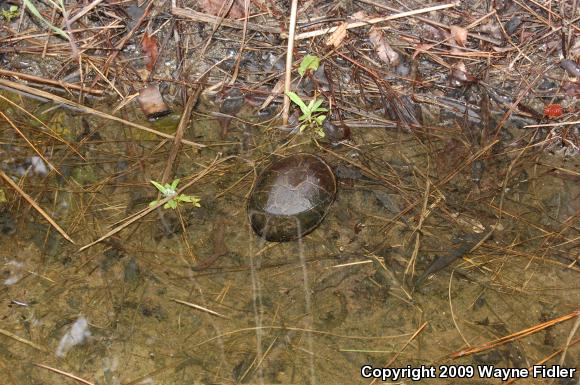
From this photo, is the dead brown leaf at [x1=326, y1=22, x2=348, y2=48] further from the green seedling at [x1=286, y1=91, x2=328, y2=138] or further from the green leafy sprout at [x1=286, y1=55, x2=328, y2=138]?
the green seedling at [x1=286, y1=91, x2=328, y2=138]

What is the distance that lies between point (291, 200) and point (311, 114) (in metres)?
0.60

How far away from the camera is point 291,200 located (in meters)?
2.60

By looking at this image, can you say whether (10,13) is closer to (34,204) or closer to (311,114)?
(34,204)

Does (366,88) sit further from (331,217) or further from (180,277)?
(180,277)

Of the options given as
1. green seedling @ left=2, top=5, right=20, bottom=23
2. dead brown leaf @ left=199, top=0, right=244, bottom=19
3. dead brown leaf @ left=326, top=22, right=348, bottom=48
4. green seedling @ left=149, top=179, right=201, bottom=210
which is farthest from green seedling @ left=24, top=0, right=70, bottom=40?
dead brown leaf @ left=326, top=22, right=348, bottom=48

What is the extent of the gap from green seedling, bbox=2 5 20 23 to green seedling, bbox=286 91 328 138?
164 centimetres

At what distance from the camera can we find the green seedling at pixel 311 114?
2.87 metres

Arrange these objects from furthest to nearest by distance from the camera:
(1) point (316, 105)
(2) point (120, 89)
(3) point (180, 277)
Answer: (2) point (120, 89)
(1) point (316, 105)
(3) point (180, 277)

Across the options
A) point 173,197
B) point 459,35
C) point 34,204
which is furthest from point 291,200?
point 459,35

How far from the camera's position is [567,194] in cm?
271

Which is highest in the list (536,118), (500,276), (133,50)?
(133,50)

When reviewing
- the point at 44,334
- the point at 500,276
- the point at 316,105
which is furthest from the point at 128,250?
the point at 500,276

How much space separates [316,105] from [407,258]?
0.89m

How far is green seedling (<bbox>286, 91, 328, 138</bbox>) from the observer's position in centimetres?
287
